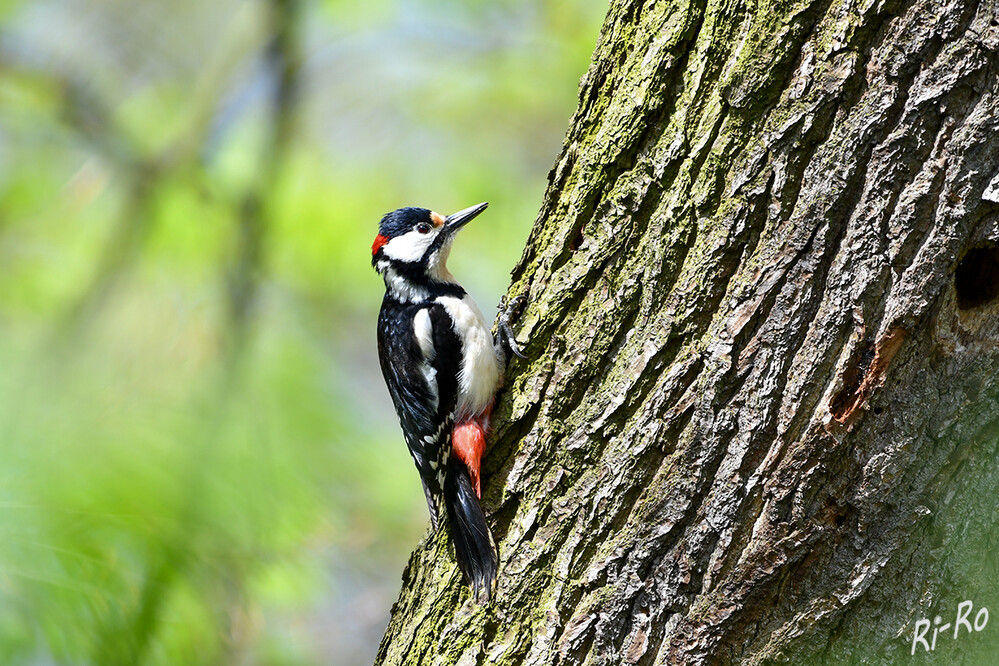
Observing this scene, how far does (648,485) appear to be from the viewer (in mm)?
1770

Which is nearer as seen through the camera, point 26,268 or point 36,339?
point 36,339

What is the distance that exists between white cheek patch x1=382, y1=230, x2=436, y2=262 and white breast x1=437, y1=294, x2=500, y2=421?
26 cm

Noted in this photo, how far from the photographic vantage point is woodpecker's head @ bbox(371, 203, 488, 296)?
317 centimetres

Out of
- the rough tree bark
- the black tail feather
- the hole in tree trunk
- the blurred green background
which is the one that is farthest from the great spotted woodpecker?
the hole in tree trunk

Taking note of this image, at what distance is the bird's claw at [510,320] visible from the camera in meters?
2.14

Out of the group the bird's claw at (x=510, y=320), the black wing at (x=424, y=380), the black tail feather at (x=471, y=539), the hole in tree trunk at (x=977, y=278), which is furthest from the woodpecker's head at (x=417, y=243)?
the hole in tree trunk at (x=977, y=278)

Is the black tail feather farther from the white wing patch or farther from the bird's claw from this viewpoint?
the white wing patch

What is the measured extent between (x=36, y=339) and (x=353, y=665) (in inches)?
191

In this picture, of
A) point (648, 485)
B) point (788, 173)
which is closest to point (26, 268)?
point (648, 485)

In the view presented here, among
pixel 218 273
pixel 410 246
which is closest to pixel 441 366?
pixel 410 246

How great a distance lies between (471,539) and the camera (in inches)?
80.4

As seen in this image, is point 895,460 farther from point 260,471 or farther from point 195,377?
point 195,377

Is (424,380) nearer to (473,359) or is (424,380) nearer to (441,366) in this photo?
(441,366)

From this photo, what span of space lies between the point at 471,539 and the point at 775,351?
3.03ft
